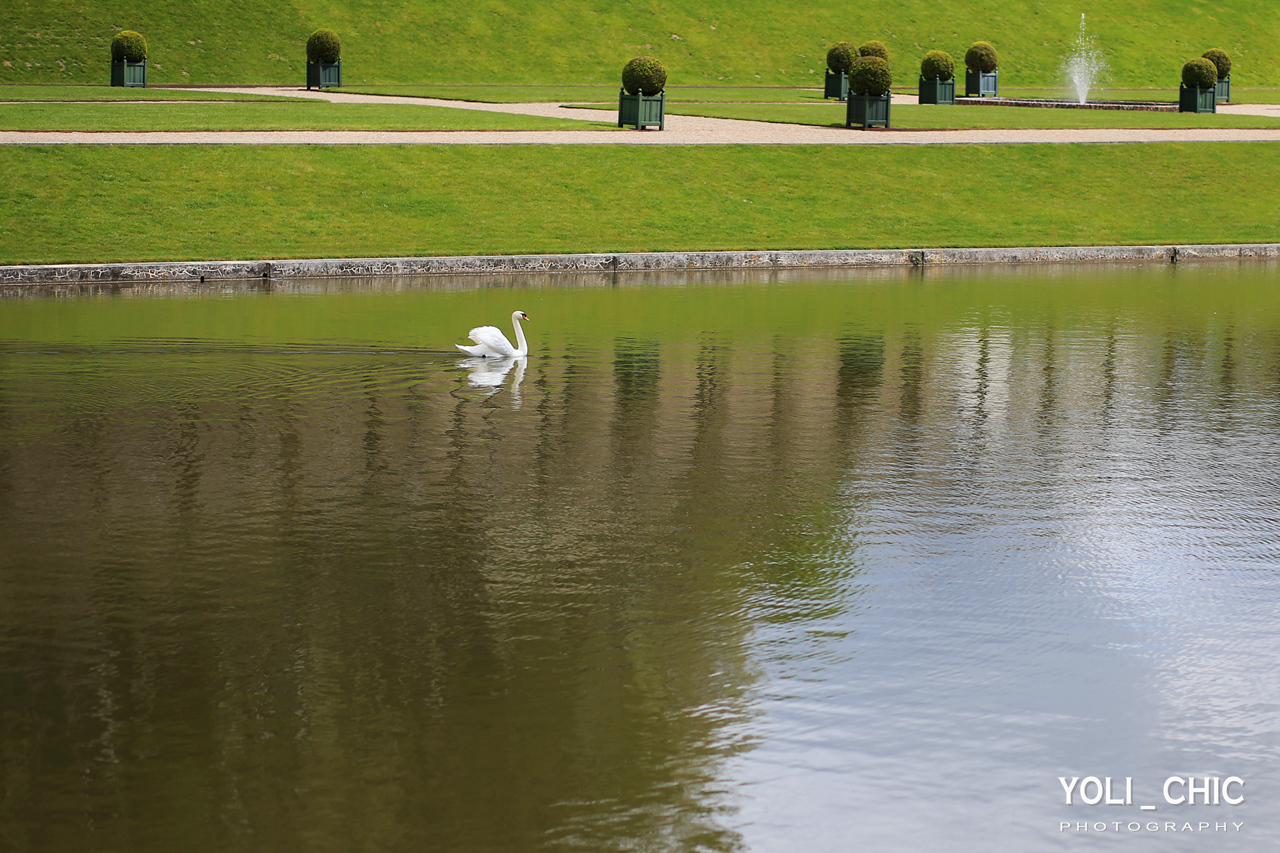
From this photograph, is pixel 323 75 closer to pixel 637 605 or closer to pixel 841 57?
pixel 841 57

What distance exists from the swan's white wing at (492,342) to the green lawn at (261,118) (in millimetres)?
18532

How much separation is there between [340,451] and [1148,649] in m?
5.46

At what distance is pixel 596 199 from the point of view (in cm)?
2588

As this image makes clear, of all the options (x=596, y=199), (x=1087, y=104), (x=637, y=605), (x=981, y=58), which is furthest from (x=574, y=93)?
(x=637, y=605)

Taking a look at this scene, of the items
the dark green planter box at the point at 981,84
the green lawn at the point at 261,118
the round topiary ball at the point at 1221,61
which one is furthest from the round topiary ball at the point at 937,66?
the green lawn at the point at 261,118

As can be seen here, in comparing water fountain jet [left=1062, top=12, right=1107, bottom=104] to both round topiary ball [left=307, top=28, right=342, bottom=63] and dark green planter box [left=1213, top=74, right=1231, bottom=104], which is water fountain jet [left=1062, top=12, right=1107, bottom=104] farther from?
round topiary ball [left=307, top=28, right=342, bottom=63]

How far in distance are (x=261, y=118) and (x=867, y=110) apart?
14692 mm

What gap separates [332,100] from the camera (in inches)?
1702

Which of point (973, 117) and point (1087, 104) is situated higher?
point (1087, 104)

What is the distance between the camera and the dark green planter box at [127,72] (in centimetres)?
4856

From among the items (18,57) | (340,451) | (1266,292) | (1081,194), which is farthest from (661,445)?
(18,57)

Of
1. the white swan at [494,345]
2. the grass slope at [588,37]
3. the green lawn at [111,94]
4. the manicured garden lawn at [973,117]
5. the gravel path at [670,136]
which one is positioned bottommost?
the white swan at [494,345]

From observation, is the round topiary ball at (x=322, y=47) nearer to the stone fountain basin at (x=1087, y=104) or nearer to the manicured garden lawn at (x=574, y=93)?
the manicured garden lawn at (x=574, y=93)

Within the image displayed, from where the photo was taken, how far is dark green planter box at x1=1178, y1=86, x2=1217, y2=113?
146 feet
